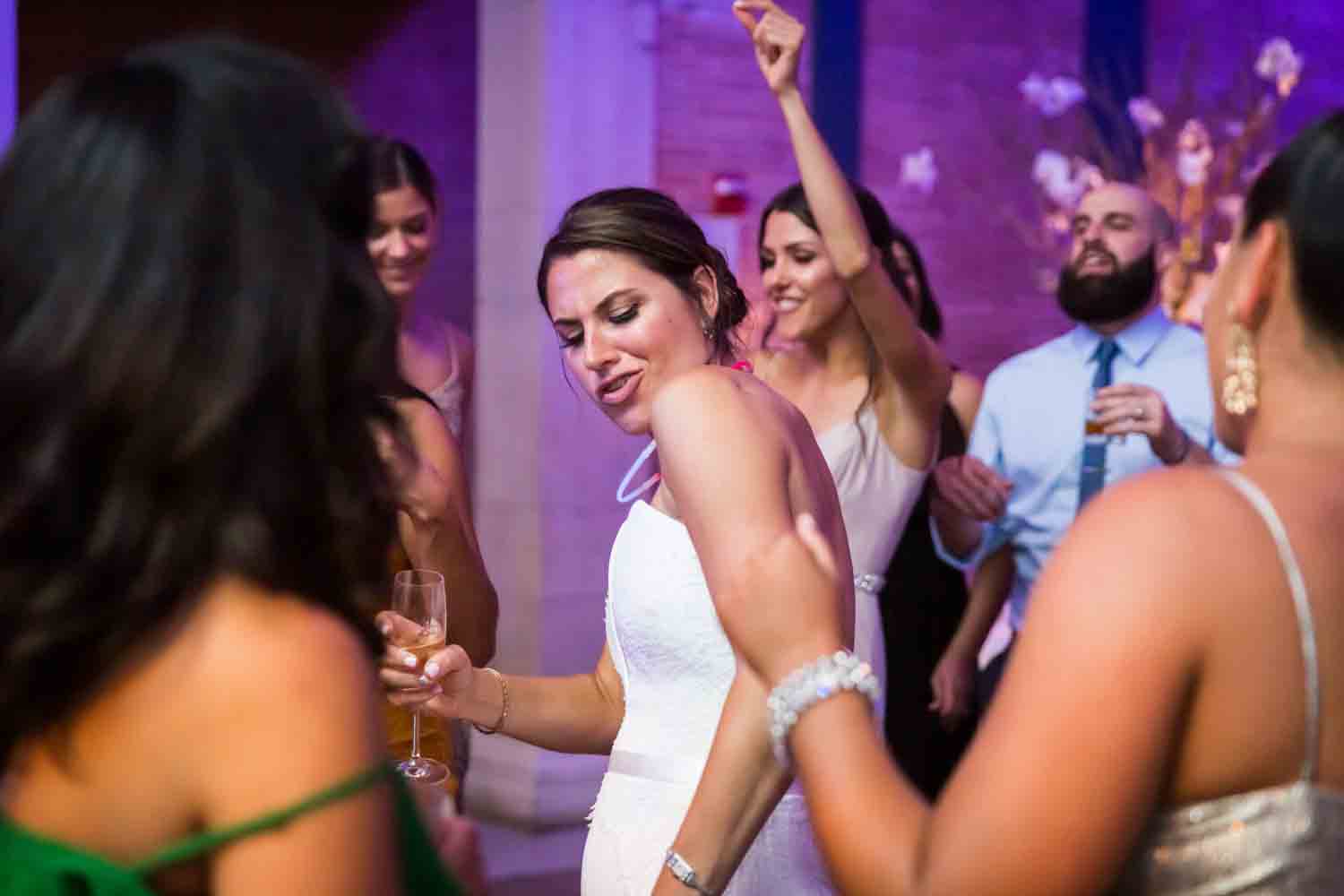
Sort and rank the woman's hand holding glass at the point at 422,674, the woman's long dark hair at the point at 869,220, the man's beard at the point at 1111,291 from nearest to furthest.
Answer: the woman's hand holding glass at the point at 422,674, the woman's long dark hair at the point at 869,220, the man's beard at the point at 1111,291

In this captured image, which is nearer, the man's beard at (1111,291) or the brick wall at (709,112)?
the man's beard at (1111,291)

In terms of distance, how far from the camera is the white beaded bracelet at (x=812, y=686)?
4.15 feet

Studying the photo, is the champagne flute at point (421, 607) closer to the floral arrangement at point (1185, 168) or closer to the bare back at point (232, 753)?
the bare back at point (232, 753)

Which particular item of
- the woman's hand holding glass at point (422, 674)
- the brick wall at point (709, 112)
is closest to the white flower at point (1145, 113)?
the brick wall at point (709, 112)

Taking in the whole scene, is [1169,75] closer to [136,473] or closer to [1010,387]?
[1010,387]

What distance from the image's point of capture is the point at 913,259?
415cm

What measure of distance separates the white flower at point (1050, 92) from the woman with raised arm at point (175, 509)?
5.59 m

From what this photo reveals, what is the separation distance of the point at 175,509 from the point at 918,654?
299 cm

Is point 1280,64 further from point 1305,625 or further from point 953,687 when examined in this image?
point 1305,625

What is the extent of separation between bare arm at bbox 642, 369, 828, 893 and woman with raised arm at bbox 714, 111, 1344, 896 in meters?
0.52

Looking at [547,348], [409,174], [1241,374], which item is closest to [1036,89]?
[547,348]

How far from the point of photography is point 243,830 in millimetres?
907

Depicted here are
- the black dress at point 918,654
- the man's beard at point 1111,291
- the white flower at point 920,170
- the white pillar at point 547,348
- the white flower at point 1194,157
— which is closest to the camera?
the black dress at point 918,654

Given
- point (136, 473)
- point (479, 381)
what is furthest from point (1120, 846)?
point (479, 381)
